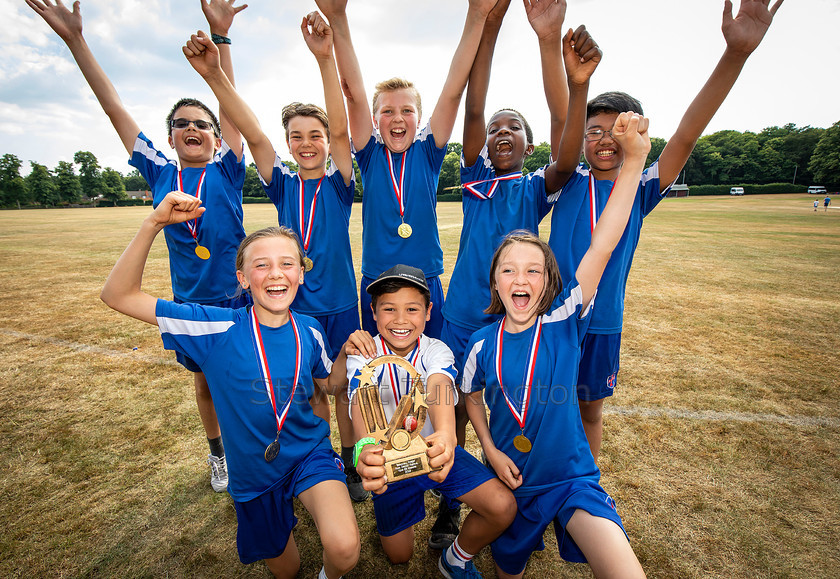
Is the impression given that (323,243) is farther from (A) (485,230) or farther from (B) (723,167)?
(B) (723,167)

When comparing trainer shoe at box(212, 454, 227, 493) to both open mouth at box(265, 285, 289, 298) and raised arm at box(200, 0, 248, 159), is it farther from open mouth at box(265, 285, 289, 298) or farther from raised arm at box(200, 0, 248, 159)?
raised arm at box(200, 0, 248, 159)

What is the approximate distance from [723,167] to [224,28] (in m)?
94.6

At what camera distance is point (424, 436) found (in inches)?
97.0

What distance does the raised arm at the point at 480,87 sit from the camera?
2770mm

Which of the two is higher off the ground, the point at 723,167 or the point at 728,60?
the point at 723,167

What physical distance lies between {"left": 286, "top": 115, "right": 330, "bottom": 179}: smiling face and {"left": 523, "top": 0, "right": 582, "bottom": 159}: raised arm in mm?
1665

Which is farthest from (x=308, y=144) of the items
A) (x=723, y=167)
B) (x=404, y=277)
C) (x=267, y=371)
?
(x=723, y=167)

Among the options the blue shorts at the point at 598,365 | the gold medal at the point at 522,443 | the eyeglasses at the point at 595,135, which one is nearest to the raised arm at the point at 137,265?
the gold medal at the point at 522,443

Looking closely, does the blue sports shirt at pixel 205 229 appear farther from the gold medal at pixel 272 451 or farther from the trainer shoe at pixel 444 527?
the trainer shoe at pixel 444 527

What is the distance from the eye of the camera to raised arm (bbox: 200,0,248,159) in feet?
9.66

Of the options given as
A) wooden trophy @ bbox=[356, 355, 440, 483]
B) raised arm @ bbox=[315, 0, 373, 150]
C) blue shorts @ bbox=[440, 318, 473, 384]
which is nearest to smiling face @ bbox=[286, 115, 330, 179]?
raised arm @ bbox=[315, 0, 373, 150]

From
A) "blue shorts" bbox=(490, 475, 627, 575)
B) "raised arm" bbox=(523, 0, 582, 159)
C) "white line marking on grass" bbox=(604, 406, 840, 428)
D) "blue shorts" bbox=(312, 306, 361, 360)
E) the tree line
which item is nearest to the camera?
"blue shorts" bbox=(490, 475, 627, 575)

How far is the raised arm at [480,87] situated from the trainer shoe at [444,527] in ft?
8.46

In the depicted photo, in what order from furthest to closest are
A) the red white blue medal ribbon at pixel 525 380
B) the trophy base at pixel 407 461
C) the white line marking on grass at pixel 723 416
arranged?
1. the white line marking on grass at pixel 723 416
2. the red white blue medal ribbon at pixel 525 380
3. the trophy base at pixel 407 461
